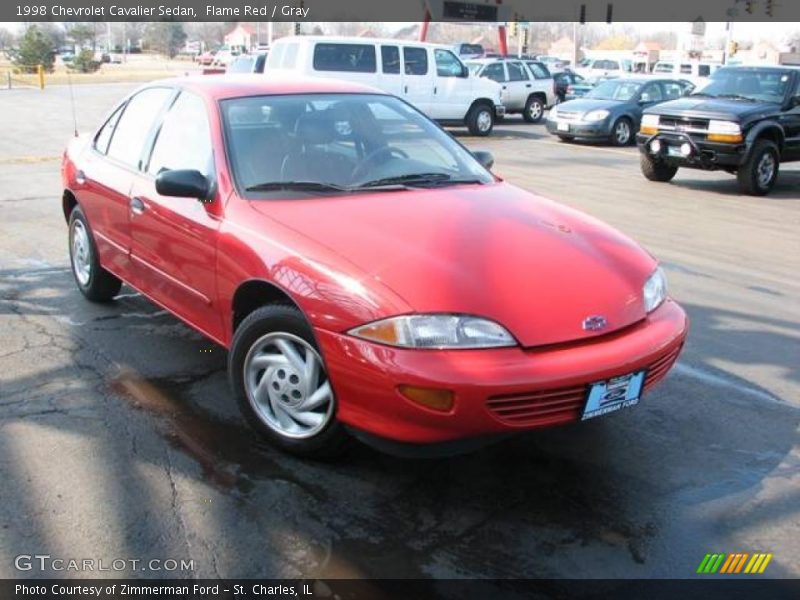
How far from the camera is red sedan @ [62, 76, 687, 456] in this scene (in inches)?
119

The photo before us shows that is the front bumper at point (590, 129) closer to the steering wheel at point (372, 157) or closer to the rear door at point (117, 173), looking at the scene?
the rear door at point (117, 173)

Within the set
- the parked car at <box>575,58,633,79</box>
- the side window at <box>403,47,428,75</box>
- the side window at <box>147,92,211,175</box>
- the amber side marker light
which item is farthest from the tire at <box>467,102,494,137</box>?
the parked car at <box>575,58,633,79</box>

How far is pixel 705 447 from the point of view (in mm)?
3756

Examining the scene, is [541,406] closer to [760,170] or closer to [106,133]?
[106,133]

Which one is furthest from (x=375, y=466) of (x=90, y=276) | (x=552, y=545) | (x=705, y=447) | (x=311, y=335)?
(x=90, y=276)

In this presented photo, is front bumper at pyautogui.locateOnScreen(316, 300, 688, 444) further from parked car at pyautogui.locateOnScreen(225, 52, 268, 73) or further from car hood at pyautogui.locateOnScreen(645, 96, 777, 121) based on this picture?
parked car at pyautogui.locateOnScreen(225, 52, 268, 73)

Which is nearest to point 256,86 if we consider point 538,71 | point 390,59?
point 390,59

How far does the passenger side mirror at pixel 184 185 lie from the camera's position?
3.86 meters

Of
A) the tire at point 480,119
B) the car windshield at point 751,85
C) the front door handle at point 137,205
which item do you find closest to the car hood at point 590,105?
the tire at point 480,119

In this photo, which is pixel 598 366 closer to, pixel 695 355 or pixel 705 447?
pixel 705 447

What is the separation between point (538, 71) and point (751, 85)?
12188 millimetres

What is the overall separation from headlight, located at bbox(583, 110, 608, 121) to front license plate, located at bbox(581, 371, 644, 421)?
1530 centimetres

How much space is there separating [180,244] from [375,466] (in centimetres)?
155

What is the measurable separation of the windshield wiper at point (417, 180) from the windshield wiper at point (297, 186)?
0.13 metres
